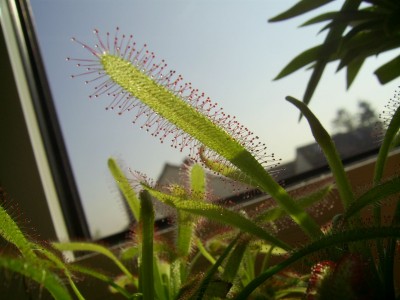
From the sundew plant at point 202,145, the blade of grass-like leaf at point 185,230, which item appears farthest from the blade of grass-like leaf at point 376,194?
the blade of grass-like leaf at point 185,230

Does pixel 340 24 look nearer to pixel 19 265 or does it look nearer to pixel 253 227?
pixel 253 227

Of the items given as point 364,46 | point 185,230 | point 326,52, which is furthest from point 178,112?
point 364,46

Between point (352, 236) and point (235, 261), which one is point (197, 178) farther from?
point (352, 236)

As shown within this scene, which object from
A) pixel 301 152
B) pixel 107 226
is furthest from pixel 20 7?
pixel 301 152

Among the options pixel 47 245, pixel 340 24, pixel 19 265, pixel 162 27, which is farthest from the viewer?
pixel 162 27

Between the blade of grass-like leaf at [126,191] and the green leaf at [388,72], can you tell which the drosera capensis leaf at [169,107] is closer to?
the blade of grass-like leaf at [126,191]

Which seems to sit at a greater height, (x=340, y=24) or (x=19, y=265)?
(x=340, y=24)

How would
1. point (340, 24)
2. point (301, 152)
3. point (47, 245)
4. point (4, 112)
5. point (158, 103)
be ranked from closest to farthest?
1. point (158, 103)
2. point (47, 245)
3. point (340, 24)
4. point (4, 112)
5. point (301, 152)
